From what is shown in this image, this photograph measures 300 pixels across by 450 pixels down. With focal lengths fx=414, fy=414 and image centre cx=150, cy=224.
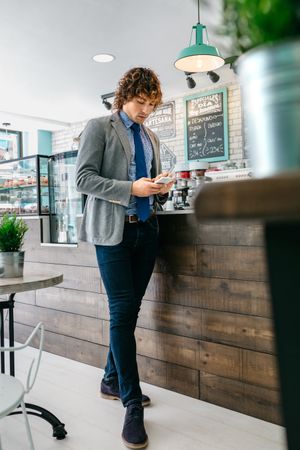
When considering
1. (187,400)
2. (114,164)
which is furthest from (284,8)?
(187,400)

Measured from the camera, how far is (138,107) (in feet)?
6.21

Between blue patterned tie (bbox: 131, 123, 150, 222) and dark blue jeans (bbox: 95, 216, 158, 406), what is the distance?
2.4 inches

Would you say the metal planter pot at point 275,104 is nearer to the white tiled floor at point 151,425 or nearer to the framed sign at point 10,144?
the white tiled floor at point 151,425

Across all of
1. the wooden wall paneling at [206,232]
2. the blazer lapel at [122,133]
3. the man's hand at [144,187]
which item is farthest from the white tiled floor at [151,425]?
the blazer lapel at [122,133]

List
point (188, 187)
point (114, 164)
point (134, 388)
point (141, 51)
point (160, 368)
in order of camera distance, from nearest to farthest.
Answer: point (134, 388)
point (114, 164)
point (160, 368)
point (188, 187)
point (141, 51)

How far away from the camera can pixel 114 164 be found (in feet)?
6.08

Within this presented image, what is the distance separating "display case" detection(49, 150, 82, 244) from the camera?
297 centimetres

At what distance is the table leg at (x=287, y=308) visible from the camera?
0.41 meters

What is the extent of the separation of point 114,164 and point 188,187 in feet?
4.97

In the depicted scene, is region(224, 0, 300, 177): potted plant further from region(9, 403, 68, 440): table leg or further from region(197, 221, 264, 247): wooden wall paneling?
region(9, 403, 68, 440): table leg

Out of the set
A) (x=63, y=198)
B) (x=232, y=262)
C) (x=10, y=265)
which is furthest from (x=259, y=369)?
(x=63, y=198)

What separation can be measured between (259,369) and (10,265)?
1156mm

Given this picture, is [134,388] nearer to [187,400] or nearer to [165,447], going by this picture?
[165,447]


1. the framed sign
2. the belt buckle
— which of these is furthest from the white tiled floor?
the framed sign
